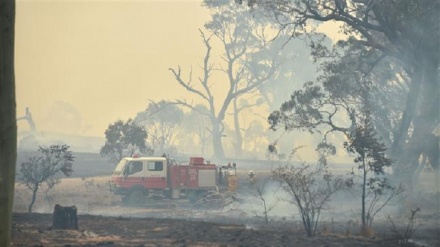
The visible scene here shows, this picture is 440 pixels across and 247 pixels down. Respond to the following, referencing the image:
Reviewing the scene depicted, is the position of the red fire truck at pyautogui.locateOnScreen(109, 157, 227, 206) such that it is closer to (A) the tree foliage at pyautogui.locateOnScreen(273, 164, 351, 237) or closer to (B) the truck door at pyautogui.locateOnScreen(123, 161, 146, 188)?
(B) the truck door at pyautogui.locateOnScreen(123, 161, 146, 188)

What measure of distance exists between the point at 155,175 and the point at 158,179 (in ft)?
0.87

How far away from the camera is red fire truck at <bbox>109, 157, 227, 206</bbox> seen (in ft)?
105

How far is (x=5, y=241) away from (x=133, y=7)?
87.3 m

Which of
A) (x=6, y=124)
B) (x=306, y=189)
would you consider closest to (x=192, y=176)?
(x=306, y=189)

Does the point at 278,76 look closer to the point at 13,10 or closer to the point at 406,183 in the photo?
the point at 406,183

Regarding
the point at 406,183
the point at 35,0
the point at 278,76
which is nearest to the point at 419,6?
the point at 406,183

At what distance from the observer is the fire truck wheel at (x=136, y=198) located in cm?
3206

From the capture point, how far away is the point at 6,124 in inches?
301

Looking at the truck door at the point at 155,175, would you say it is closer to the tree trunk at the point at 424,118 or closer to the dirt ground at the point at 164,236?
the dirt ground at the point at 164,236

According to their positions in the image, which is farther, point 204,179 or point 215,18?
point 215,18

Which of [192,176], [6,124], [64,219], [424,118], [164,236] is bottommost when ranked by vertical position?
[164,236]

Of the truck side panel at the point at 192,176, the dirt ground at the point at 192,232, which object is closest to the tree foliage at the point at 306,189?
the dirt ground at the point at 192,232

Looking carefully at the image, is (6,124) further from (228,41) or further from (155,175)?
(228,41)

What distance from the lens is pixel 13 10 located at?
8.04 metres
